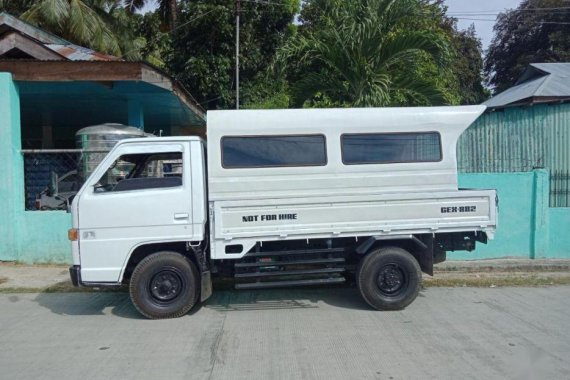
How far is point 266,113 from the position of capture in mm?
7125

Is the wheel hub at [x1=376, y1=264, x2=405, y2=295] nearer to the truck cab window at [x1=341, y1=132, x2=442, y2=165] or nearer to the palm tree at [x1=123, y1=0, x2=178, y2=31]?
the truck cab window at [x1=341, y1=132, x2=442, y2=165]

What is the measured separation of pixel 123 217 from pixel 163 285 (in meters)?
0.97

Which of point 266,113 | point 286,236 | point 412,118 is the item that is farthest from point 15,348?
point 412,118

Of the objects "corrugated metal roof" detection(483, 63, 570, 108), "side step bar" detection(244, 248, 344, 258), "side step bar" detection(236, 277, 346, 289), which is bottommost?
"side step bar" detection(236, 277, 346, 289)

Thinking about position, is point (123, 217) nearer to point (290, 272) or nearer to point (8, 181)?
point (290, 272)

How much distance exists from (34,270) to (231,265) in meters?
4.58

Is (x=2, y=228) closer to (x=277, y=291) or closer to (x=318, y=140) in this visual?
(x=277, y=291)

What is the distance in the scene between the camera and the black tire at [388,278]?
7.20 m

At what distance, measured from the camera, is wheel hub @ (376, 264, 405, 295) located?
7242 millimetres

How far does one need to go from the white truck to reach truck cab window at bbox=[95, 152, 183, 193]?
18mm

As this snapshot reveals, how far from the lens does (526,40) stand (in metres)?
32.9

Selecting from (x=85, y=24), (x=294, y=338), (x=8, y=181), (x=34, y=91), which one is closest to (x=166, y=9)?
(x=85, y=24)

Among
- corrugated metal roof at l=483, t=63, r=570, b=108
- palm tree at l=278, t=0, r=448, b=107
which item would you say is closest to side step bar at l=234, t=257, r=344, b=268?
palm tree at l=278, t=0, r=448, b=107

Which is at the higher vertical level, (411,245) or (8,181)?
(8,181)
